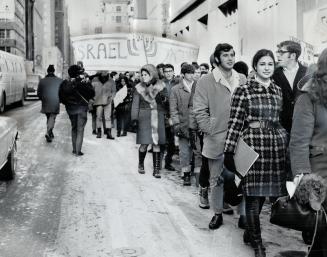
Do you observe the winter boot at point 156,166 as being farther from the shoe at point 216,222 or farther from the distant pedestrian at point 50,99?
the distant pedestrian at point 50,99

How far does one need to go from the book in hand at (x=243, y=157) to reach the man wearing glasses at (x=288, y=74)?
4.21ft

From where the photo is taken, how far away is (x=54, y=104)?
13.5 m

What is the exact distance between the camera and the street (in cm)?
500

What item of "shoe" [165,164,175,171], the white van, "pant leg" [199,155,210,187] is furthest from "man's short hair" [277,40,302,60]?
the white van

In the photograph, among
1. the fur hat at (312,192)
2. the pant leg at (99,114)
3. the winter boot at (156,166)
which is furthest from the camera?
the pant leg at (99,114)

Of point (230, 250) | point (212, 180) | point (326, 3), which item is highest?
point (326, 3)

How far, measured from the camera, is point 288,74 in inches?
229

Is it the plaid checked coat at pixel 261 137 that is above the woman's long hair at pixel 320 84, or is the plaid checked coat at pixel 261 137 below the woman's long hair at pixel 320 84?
below

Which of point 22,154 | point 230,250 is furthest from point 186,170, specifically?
point 22,154

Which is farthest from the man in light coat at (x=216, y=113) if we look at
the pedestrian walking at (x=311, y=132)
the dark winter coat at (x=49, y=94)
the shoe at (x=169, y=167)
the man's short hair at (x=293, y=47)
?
the dark winter coat at (x=49, y=94)

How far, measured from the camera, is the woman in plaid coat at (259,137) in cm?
460

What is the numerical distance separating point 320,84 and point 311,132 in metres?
0.33

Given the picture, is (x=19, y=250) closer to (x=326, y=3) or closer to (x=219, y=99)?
(x=219, y=99)

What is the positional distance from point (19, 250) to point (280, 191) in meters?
2.42
